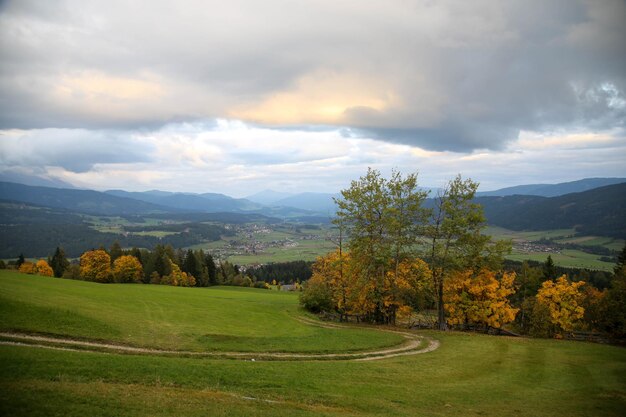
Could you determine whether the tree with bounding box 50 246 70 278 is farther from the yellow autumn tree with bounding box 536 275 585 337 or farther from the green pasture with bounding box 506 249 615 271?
the green pasture with bounding box 506 249 615 271

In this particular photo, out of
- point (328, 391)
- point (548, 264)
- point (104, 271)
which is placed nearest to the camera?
point (328, 391)

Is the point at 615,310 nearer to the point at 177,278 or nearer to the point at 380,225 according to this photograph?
the point at 380,225

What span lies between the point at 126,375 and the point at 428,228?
33.0 metres

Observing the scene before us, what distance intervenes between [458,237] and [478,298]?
866 centimetres

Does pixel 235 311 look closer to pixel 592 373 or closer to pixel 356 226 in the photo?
pixel 356 226

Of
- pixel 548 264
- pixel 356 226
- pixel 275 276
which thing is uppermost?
pixel 356 226

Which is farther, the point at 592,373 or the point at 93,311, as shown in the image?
the point at 93,311

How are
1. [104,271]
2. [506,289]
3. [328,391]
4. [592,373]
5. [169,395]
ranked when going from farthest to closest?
[104,271]
[506,289]
[592,373]
[328,391]
[169,395]

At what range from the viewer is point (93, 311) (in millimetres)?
27266

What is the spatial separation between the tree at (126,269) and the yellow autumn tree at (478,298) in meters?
72.2

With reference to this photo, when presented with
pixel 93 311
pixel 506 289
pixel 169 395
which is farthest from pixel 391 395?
pixel 506 289

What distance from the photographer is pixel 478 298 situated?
140ft

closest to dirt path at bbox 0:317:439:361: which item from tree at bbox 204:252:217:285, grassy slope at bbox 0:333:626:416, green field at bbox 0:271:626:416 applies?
green field at bbox 0:271:626:416

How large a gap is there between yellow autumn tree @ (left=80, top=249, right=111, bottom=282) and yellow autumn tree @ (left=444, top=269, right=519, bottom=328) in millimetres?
74069
